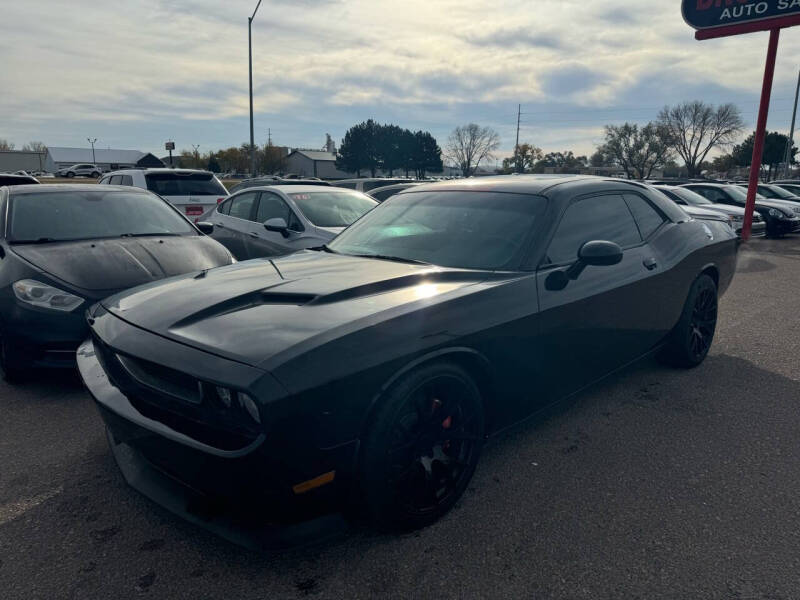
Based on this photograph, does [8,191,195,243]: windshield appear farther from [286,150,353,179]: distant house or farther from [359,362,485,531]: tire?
[286,150,353,179]: distant house

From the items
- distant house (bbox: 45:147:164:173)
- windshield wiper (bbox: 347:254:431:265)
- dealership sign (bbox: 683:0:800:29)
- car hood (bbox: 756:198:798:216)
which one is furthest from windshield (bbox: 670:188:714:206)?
distant house (bbox: 45:147:164:173)

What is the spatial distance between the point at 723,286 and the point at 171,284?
435 cm

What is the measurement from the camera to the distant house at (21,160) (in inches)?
3920

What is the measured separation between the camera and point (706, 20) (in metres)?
13.4

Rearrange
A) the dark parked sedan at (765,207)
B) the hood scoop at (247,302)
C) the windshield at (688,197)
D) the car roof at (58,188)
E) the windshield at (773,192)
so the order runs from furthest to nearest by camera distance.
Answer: the windshield at (773,192), the dark parked sedan at (765,207), the windshield at (688,197), the car roof at (58,188), the hood scoop at (247,302)

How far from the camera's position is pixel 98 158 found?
114500 mm

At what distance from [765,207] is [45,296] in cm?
1664

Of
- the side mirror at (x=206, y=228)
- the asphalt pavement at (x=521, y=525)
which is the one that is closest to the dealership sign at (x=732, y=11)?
the asphalt pavement at (x=521, y=525)

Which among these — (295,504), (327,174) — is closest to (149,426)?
(295,504)

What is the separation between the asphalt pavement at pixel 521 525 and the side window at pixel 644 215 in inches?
47.7

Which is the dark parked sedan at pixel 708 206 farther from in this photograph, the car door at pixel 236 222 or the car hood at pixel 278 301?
the car hood at pixel 278 301

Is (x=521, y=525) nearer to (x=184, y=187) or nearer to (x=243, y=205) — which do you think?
(x=243, y=205)

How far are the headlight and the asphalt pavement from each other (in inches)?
25.0

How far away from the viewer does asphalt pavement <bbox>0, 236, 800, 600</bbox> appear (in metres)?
2.00
